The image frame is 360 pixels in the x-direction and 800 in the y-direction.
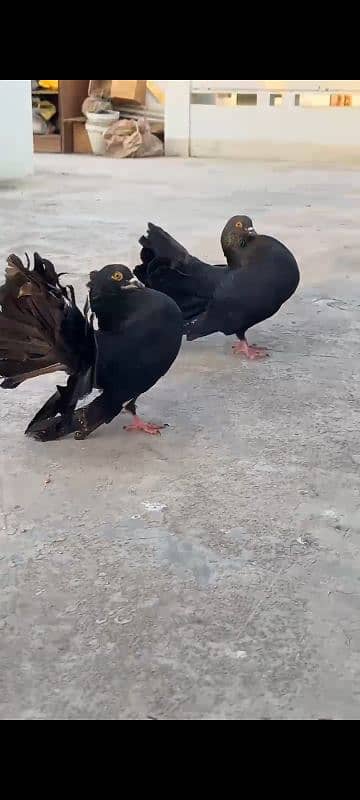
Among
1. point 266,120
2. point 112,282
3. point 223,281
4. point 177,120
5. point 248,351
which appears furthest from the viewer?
point 177,120

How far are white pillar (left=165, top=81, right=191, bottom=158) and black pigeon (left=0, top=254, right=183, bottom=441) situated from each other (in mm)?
10768

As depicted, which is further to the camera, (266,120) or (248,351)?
(266,120)

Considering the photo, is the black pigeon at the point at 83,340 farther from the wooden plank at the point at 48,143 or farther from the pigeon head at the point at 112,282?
the wooden plank at the point at 48,143

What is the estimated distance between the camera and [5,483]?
2613 mm

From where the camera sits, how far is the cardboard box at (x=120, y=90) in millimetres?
13312

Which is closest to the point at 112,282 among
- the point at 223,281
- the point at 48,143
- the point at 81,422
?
the point at 81,422

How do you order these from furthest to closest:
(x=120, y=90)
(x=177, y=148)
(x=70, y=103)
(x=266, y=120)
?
(x=70, y=103)
(x=120, y=90)
(x=177, y=148)
(x=266, y=120)

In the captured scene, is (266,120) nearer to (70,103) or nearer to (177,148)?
(177,148)

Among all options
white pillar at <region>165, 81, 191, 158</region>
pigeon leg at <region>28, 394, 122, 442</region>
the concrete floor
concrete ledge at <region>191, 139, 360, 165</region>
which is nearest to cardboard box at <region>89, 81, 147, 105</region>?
white pillar at <region>165, 81, 191, 158</region>

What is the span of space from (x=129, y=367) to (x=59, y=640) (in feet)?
3.73

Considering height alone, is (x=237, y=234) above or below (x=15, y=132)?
above

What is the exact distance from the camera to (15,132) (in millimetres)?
9945

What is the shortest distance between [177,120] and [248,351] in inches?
396

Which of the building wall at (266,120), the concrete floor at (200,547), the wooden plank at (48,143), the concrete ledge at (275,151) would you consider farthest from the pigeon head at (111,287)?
the wooden plank at (48,143)
